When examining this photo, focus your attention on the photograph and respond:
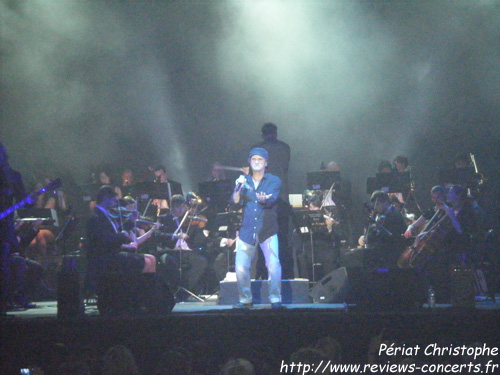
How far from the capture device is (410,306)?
6.72 metres

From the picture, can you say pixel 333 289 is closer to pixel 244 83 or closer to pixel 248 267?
pixel 248 267

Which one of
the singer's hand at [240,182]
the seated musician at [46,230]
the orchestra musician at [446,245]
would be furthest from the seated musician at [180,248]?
the orchestra musician at [446,245]

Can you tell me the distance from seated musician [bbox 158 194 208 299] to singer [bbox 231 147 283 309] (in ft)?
7.67

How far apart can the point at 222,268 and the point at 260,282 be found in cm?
215

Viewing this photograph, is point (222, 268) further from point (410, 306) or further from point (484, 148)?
point (484, 148)

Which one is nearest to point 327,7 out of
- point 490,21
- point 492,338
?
point 490,21

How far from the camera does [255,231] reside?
7340 millimetres

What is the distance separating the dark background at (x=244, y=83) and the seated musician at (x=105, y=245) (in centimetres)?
473

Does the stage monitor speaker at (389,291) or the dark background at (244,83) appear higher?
the dark background at (244,83)

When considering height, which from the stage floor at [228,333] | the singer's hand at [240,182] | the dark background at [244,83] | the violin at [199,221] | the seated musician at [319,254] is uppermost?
the dark background at [244,83]

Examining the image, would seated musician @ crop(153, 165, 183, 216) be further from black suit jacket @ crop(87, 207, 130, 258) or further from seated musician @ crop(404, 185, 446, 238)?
seated musician @ crop(404, 185, 446, 238)

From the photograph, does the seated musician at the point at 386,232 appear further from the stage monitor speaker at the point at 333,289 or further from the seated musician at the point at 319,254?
the stage monitor speaker at the point at 333,289

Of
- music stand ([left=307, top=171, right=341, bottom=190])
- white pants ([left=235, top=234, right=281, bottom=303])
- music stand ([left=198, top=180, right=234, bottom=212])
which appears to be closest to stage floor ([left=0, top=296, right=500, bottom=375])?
white pants ([left=235, top=234, right=281, bottom=303])

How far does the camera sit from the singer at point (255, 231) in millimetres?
7289
